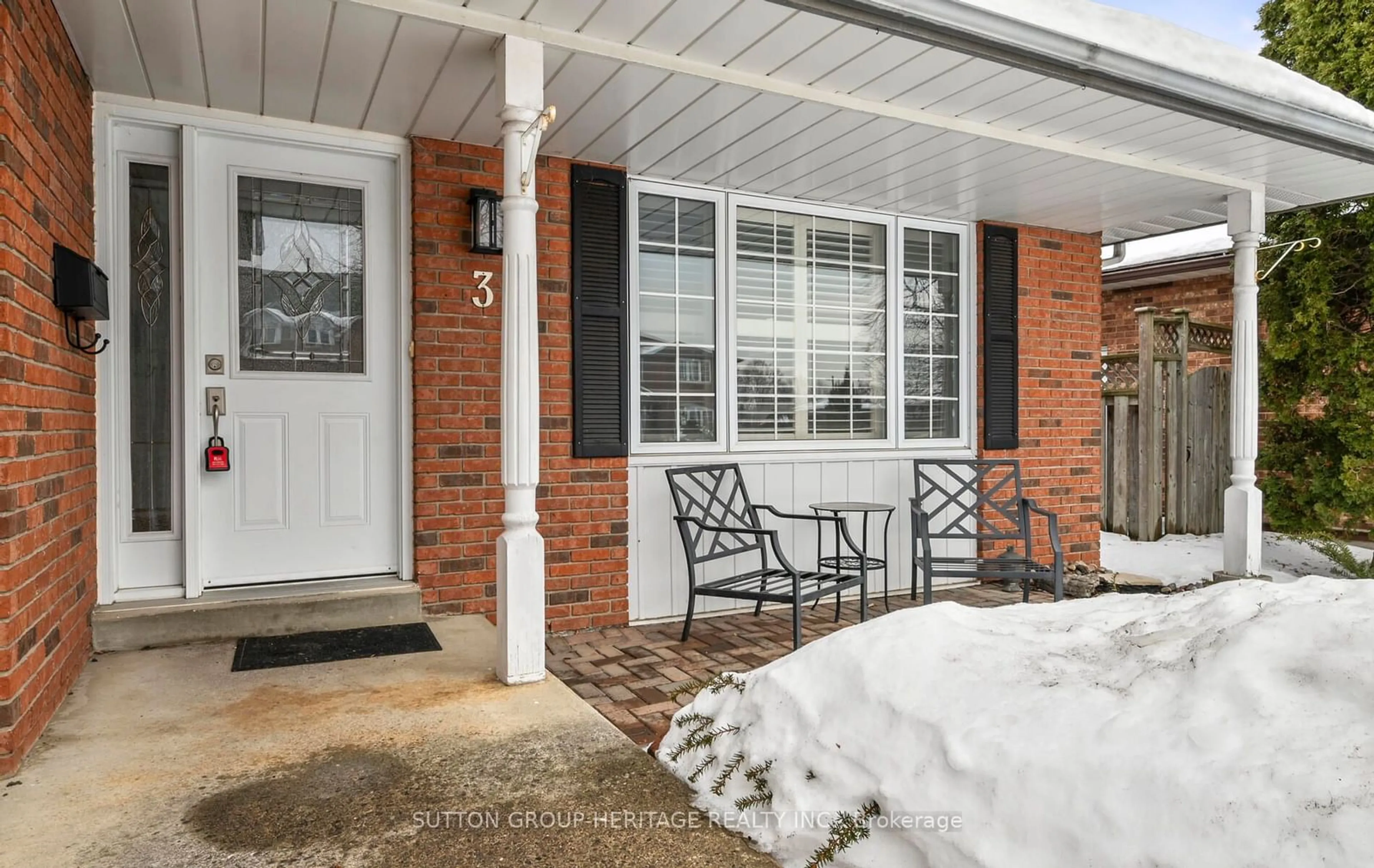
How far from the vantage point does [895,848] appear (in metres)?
1.60

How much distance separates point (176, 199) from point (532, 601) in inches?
88.7

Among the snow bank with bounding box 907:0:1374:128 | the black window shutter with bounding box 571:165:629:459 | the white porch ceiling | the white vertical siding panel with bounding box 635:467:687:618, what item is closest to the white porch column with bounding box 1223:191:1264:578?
the white porch ceiling

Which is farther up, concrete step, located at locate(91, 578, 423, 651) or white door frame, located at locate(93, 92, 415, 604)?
white door frame, located at locate(93, 92, 415, 604)

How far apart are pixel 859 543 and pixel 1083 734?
3646 mm

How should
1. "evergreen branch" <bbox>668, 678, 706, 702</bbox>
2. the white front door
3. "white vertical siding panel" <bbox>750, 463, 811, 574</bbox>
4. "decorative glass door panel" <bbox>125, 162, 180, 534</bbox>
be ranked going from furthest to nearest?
"white vertical siding panel" <bbox>750, 463, 811, 574</bbox>
the white front door
"decorative glass door panel" <bbox>125, 162, 180, 534</bbox>
"evergreen branch" <bbox>668, 678, 706, 702</bbox>

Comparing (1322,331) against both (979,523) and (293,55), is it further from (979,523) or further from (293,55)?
Result: (293,55)

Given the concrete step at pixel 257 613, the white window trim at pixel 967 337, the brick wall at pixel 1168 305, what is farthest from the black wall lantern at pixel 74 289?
the brick wall at pixel 1168 305

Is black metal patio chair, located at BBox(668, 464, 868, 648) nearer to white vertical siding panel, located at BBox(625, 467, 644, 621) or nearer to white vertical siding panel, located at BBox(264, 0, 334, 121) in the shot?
white vertical siding panel, located at BBox(625, 467, 644, 621)

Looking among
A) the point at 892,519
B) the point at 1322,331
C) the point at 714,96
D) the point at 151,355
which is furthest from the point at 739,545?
the point at 1322,331

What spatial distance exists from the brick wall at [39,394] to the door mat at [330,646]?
0.55m

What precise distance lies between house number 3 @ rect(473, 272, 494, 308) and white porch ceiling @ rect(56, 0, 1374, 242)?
608mm

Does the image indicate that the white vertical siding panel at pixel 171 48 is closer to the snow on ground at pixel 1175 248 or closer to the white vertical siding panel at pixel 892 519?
the white vertical siding panel at pixel 892 519

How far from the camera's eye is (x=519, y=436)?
3.03 metres

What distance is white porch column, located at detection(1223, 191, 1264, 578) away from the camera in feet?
16.8
